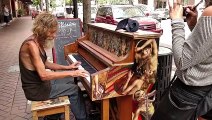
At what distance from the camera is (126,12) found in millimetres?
12500

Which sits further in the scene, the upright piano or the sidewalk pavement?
the sidewalk pavement

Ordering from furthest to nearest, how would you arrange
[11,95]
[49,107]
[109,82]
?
[11,95] < [49,107] < [109,82]

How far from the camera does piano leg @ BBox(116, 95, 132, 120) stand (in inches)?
120

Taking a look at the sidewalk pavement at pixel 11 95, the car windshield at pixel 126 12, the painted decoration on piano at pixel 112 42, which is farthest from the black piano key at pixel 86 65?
the car windshield at pixel 126 12

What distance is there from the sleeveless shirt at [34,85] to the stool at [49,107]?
0.28ft

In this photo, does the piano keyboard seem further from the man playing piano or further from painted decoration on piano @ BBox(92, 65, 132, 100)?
the man playing piano

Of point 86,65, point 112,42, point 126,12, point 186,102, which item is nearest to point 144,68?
point 112,42

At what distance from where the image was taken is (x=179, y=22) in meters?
1.96

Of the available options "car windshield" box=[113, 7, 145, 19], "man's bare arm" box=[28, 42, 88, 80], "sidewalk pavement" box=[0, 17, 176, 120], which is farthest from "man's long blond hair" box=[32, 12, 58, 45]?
"car windshield" box=[113, 7, 145, 19]

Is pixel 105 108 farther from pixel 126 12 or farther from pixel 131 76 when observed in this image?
pixel 126 12

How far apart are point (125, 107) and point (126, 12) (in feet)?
32.4

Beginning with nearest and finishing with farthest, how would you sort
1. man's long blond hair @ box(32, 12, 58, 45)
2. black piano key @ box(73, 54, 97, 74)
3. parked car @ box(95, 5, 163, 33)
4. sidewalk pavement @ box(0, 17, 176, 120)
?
1. man's long blond hair @ box(32, 12, 58, 45)
2. black piano key @ box(73, 54, 97, 74)
3. sidewalk pavement @ box(0, 17, 176, 120)
4. parked car @ box(95, 5, 163, 33)

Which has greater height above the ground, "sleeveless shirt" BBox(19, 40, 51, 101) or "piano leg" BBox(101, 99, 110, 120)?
"sleeveless shirt" BBox(19, 40, 51, 101)

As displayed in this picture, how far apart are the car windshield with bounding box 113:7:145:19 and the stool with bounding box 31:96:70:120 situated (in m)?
9.39
